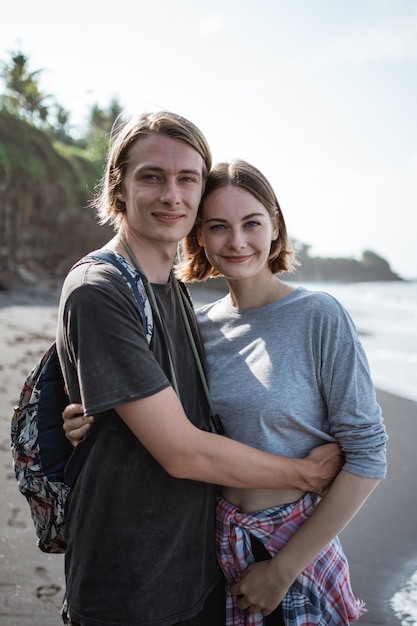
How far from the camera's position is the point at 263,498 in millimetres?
1813

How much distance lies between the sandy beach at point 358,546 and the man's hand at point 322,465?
66.4 inches

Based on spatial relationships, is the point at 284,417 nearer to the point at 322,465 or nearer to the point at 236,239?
the point at 322,465

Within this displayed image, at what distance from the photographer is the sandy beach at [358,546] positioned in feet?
8.96

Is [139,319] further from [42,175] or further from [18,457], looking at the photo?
[42,175]

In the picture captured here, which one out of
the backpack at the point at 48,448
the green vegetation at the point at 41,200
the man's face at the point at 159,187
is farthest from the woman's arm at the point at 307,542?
the green vegetation at the point at 41,200

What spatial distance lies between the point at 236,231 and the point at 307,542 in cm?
114

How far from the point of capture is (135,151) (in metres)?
1.84

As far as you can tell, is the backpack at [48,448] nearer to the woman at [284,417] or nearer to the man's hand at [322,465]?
the woman at [284,417]

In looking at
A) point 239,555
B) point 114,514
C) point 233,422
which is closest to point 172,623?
point 239,555

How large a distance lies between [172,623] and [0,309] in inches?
408

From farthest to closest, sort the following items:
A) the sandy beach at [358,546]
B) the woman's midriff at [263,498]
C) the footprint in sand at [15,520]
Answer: the footprint in sand at [15,520]
the sandy beach at [358,546]
the woman's midriff at [263,498]

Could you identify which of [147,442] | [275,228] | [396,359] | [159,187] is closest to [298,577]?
[147,442]

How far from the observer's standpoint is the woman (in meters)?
1.69

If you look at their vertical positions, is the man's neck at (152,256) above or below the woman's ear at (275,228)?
below
